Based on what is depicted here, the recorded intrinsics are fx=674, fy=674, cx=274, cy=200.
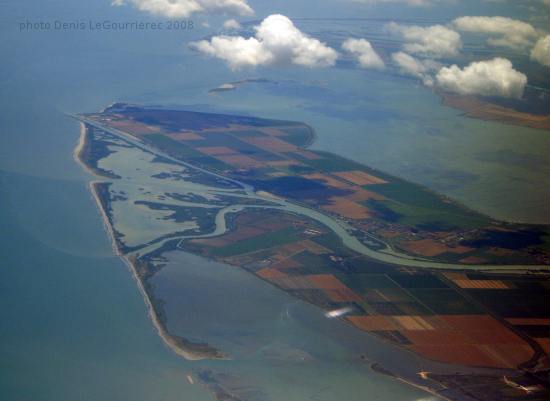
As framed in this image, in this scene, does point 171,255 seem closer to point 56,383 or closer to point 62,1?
point 56,383

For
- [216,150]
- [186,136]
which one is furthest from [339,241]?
[186,136]

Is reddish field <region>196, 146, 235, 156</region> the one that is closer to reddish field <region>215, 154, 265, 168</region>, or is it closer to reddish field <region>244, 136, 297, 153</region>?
reddish field <region>215, 154, 265, 168</region>

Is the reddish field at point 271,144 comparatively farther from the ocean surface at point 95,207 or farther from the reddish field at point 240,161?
the ocean surface at point 95,207

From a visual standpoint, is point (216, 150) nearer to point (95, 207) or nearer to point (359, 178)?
point (359, 178)

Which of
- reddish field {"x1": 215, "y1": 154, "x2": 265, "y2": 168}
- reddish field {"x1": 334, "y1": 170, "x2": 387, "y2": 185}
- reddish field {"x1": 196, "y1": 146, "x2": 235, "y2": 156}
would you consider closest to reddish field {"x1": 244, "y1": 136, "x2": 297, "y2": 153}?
reddish field {"x1": 196, "y1": 146, "x2": 235, "y2": 156}

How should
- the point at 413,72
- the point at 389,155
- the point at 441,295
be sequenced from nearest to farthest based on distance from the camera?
1. the point at 441,295
2. the point at 389,155
3. the point at 413,72

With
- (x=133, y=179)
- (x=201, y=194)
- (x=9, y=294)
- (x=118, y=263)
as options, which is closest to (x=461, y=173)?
(x=201, y=194)
